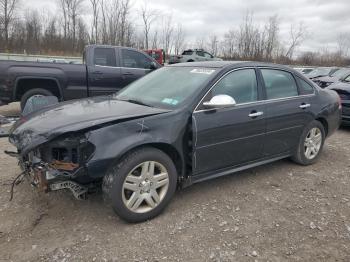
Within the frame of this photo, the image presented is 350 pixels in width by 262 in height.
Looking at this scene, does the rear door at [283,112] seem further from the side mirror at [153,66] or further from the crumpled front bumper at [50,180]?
the side mirror at [153,66]

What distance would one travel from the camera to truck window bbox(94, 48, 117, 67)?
8.12 meters

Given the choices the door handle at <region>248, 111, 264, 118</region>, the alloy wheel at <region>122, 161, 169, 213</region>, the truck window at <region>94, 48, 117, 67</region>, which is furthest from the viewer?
the truck window at <region>94, 48, 117, 67</region>

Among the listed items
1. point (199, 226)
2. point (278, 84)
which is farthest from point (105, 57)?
point (199, 226)

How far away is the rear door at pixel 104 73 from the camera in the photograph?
794cm

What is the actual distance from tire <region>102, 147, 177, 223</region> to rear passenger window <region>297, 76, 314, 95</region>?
2.54 meters

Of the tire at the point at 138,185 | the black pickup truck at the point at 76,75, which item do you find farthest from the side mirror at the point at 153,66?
the tire at the point at 138,185

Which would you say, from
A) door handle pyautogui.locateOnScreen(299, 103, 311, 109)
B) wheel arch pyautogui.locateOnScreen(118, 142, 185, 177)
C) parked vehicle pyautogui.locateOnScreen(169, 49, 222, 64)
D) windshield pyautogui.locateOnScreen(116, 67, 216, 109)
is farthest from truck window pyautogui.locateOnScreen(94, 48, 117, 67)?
parked vehicle pyautogui.locateOnScreen(169, 49, 222, 64)

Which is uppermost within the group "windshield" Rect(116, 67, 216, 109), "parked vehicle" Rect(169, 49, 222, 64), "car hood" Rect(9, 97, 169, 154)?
"parked vehicle" Rect(169, 49, 222, 64)

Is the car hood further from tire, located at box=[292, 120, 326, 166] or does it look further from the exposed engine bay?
tire, located at box=[292, 120, 326, 166]

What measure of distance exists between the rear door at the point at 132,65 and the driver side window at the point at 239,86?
4.75 m

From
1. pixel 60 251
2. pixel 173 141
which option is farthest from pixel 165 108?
pixel 60 251

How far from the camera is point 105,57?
822cm

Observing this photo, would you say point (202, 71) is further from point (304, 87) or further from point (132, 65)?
point (132, 65)

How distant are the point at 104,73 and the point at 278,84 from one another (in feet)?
15.9
